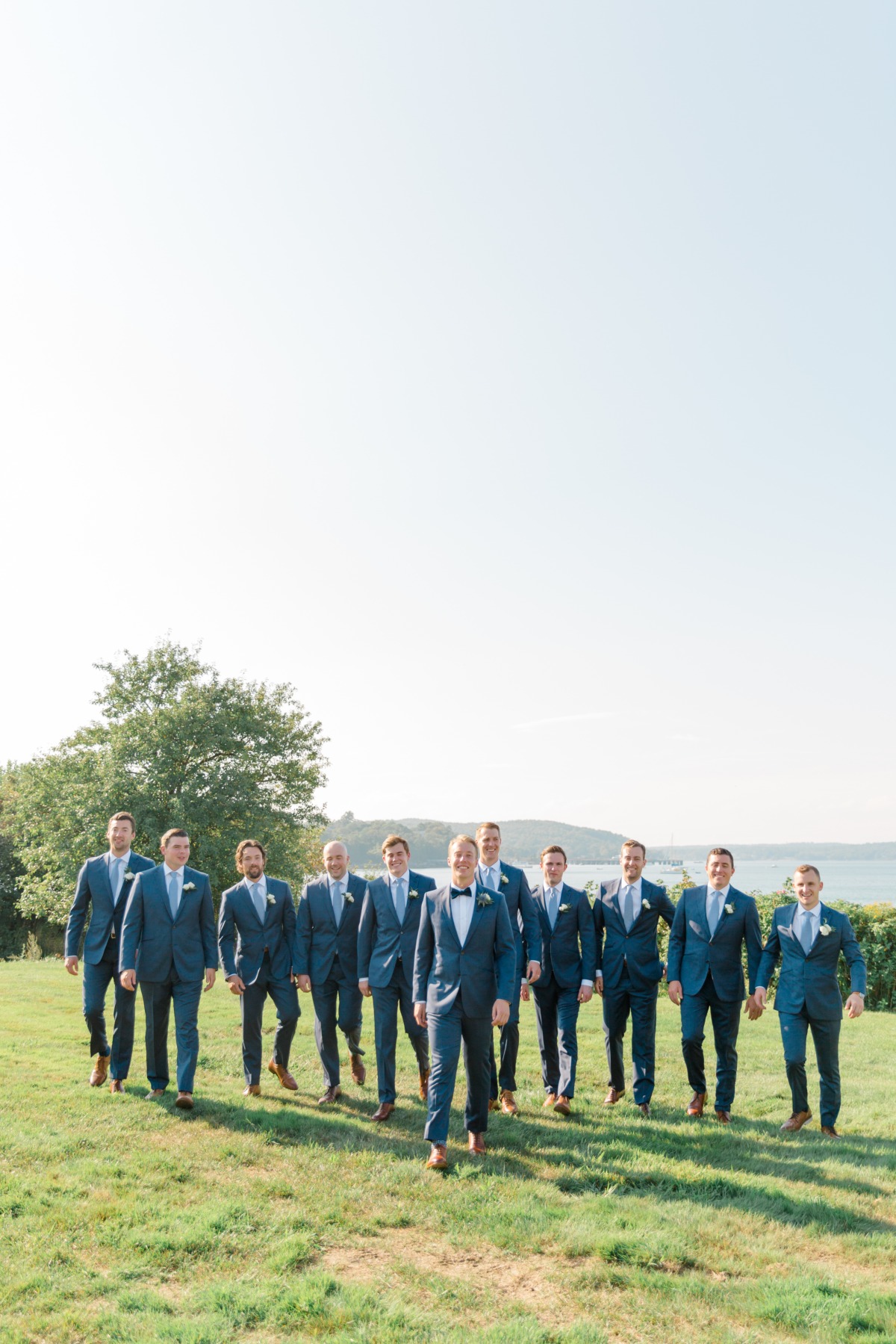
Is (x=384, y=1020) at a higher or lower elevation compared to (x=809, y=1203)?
higher

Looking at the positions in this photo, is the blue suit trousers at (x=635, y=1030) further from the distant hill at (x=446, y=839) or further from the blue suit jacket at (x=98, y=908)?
the distant hill at (x=446, y=839)

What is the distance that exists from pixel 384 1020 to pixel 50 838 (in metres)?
25.0

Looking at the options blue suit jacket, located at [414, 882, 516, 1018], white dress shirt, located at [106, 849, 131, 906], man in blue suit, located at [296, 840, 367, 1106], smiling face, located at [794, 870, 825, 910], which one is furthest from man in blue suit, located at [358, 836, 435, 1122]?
smiling face, located at [794, 870, 825, 910]

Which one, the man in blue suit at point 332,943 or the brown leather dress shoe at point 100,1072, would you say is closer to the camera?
the brown leather dress shoe at point 100,1072

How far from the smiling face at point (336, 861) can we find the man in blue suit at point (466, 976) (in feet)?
5.92

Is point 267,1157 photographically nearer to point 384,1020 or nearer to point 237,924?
point 384,1020

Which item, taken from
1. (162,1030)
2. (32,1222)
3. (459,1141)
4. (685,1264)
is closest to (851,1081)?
(459,1141)

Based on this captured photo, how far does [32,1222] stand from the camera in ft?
17.1

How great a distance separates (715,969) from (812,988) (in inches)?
31.2

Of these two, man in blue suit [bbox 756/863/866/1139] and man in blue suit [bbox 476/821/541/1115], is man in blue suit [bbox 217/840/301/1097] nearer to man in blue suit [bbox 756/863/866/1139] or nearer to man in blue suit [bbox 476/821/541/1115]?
man in blue suit [bbox 476/821/541/1115]

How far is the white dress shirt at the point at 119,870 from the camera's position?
28.9ft

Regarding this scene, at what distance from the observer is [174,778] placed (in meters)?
29.6

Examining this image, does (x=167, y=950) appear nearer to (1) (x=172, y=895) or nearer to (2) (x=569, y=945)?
(1) (x=172, y=895)

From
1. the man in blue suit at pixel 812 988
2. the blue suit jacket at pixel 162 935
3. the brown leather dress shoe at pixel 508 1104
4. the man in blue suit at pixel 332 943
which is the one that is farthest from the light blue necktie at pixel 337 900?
the man in blue suit at pixel 812 988
